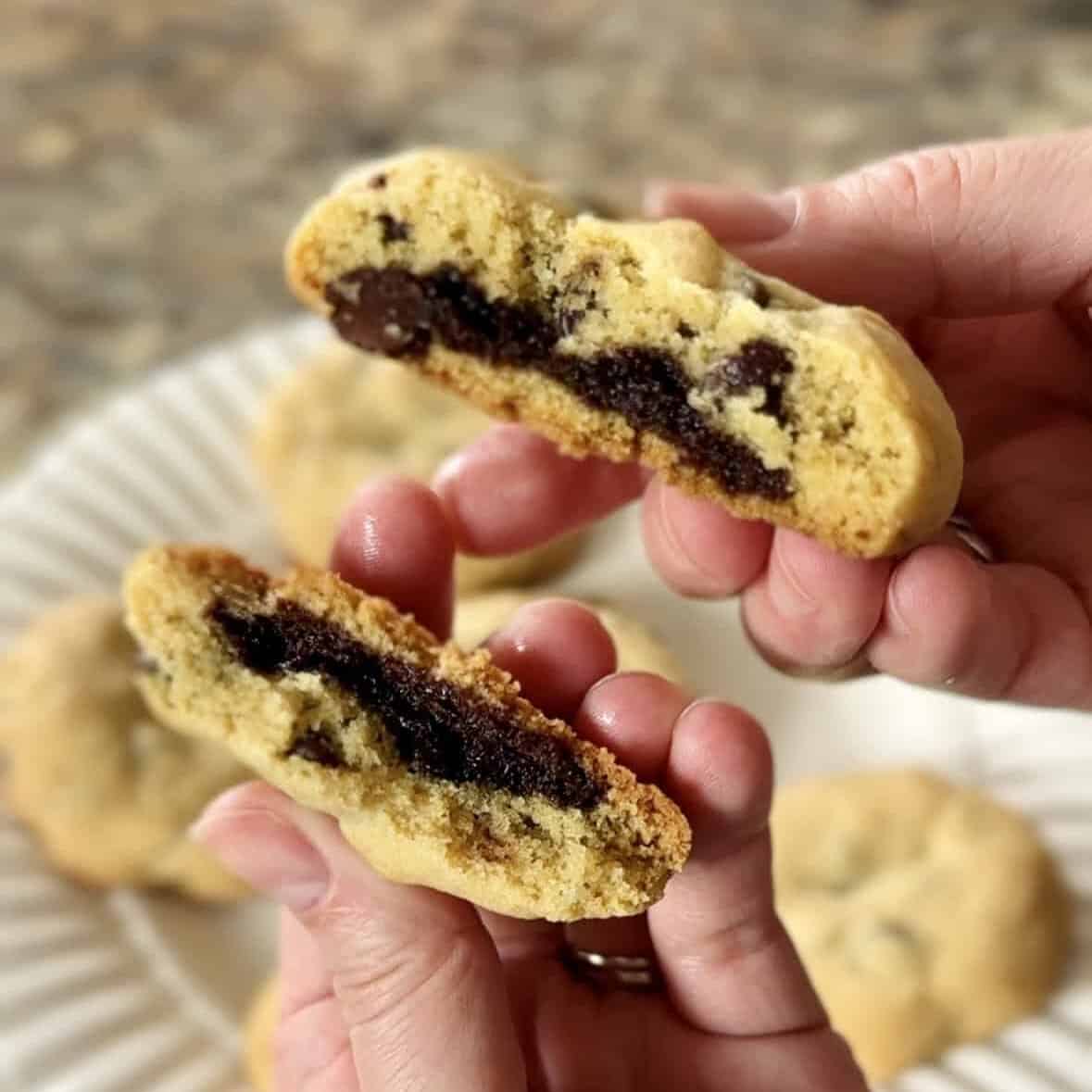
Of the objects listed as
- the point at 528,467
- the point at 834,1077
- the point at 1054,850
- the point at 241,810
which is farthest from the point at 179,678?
the point at 1054,850

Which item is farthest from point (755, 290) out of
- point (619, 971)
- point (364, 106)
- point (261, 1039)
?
point (364, 106)

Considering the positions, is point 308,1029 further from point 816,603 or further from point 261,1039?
point 816,603

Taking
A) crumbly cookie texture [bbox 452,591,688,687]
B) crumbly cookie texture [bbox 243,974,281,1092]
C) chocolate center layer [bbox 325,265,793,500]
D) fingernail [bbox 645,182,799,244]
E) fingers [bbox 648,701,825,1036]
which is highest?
fingernail [bbox 645,182,799,244]

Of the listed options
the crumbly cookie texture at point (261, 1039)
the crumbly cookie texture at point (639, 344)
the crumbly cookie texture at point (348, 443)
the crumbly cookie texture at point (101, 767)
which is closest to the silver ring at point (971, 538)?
the crumbly cookie texture at point (639, 344)

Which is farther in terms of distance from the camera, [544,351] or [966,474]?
[966,474]

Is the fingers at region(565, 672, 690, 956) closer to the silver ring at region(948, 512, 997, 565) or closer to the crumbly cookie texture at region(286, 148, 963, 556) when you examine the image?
the crumbly cookie texture at region(286, 148, 963, 556)

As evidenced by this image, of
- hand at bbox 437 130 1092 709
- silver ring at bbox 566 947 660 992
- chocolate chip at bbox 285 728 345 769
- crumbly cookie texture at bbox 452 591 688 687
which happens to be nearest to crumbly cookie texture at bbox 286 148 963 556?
hand at bbox 437 130 1092 709

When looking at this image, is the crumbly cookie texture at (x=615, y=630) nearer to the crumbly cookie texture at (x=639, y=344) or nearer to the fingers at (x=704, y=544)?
the fingers at (x=704, y=544)
